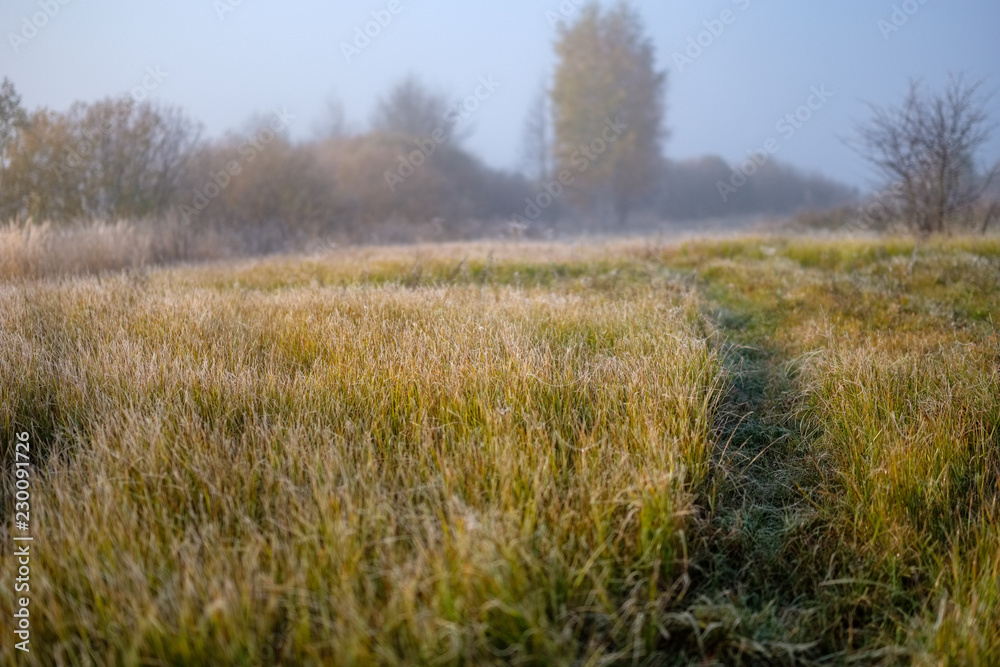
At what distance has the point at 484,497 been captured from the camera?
192cm

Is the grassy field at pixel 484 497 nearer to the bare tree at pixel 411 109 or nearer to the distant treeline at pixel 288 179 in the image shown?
the distant treeline at pixel 288 179

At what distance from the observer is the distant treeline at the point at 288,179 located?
11.5 metres

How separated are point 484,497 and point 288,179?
60.1ft

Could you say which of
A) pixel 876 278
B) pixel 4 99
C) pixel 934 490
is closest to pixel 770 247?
pixel 876 278

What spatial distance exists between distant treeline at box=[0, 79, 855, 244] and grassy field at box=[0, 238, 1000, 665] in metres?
10.0

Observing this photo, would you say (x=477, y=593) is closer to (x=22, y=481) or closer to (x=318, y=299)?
(x=22, y=481)

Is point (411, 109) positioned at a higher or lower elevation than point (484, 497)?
higher

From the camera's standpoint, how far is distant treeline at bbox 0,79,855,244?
11.5 meters

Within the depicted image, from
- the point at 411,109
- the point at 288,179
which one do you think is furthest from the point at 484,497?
the point at 411,109

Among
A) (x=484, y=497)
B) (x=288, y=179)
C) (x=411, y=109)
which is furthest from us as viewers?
(x=411, y=109)

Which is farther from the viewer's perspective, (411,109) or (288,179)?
(411,109)

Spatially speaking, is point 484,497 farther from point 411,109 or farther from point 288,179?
point 411,109

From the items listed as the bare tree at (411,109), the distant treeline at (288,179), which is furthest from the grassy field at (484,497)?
the bare tree at (411,109)

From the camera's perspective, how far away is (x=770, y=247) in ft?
36.3
